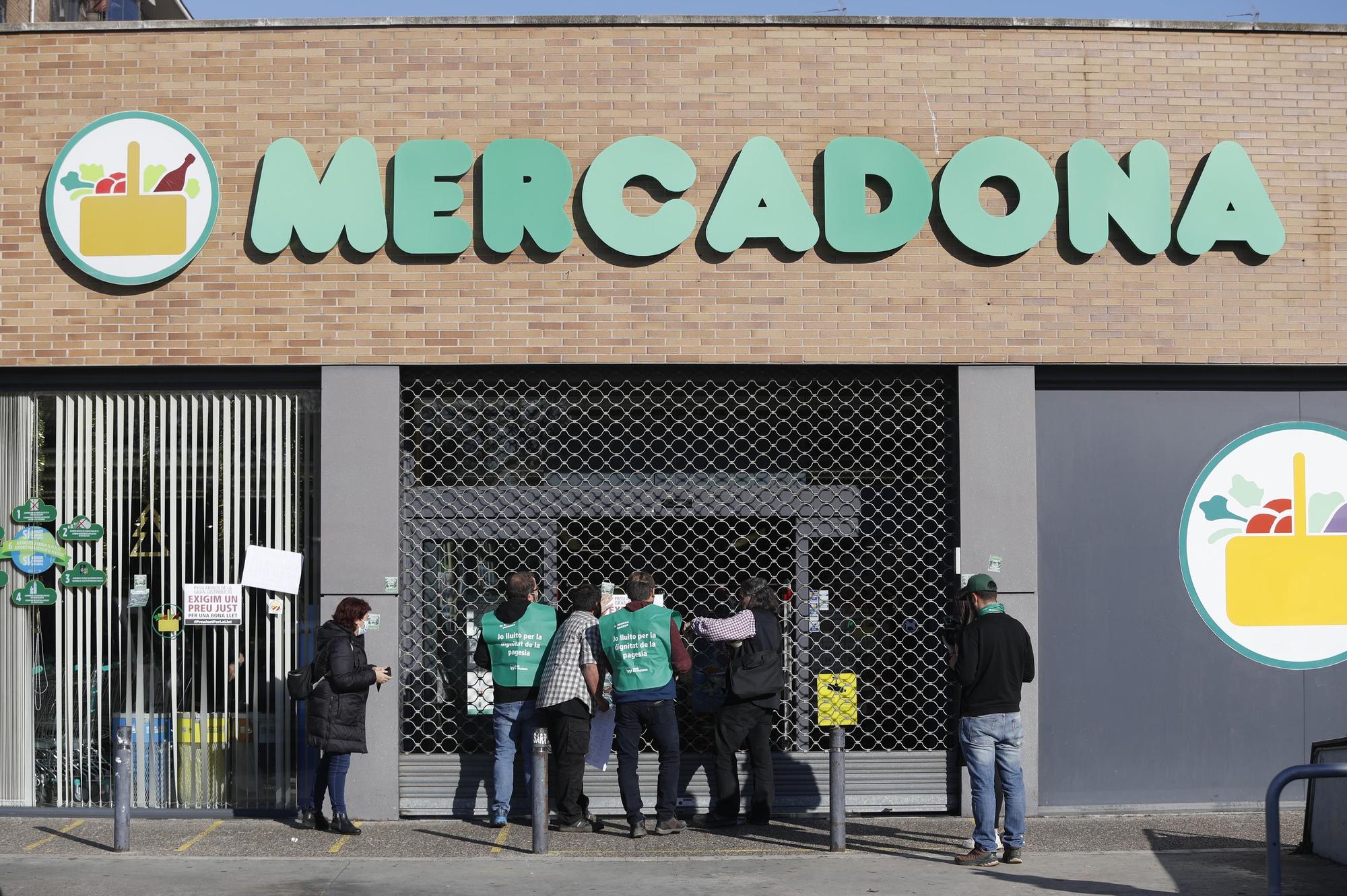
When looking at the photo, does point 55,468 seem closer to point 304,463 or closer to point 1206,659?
point 304,463

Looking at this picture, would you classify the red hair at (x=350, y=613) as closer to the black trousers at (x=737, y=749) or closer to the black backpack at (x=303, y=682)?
the black backpack at (x=303, y=682)

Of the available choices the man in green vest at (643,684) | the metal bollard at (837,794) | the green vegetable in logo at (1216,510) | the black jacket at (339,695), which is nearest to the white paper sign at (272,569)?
the black jacket at (339,695)

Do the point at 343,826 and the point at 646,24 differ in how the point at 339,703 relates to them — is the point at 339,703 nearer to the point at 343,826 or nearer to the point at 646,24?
the point at 343,826

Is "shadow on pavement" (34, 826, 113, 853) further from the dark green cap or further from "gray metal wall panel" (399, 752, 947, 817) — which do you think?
the dark green cap

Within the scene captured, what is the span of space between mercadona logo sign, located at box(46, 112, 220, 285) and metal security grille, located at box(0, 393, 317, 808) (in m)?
1.12

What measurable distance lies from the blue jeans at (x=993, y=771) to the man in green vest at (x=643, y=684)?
210 cm

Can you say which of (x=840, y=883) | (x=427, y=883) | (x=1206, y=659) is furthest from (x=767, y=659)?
(x=1206, y=659)

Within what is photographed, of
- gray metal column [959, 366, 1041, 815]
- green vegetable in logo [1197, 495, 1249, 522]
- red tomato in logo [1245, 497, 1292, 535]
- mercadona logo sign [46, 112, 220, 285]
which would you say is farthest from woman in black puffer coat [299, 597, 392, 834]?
red tomato in logo [1245, 497, 1292, 535]

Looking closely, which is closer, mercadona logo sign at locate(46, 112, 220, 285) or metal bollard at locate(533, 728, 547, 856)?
metal bollard at locate(533, 728, 547, 856)

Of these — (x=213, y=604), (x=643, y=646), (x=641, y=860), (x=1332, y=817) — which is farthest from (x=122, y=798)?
(x=1332, y=817)

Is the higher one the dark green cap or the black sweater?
the dark green cap

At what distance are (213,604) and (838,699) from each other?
5009 mm

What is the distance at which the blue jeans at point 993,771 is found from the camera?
341 inches

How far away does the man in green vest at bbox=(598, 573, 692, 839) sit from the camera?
9516mm
